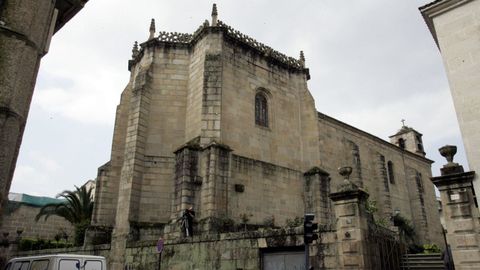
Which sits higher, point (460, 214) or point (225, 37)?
point (225, 37)

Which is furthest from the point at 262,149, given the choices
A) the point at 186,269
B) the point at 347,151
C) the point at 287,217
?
the point at 347,151

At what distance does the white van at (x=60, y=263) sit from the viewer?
8547 millimetres

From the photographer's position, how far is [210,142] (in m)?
14.7

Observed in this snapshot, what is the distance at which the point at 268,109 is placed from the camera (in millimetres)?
18203

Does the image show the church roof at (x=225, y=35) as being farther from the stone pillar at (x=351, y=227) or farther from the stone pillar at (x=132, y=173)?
the stone pillar at (x=351, y=227)

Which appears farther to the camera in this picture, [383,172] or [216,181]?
[383,172]

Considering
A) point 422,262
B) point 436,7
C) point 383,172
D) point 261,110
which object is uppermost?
point 436,7

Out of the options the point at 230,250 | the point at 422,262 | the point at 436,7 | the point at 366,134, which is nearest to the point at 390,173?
the point at 366,134

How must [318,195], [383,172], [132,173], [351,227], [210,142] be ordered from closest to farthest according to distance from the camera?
[351,227]
[210,142]
[132,173]
[318,195]
[383,172]

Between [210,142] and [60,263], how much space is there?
24.4 feet

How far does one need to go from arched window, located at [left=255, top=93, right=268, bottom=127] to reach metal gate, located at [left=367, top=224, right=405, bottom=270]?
28.0ft

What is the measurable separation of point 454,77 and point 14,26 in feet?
37.8

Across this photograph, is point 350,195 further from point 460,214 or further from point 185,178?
point 185,178

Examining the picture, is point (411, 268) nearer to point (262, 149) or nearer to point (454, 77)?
point (454, 77)
